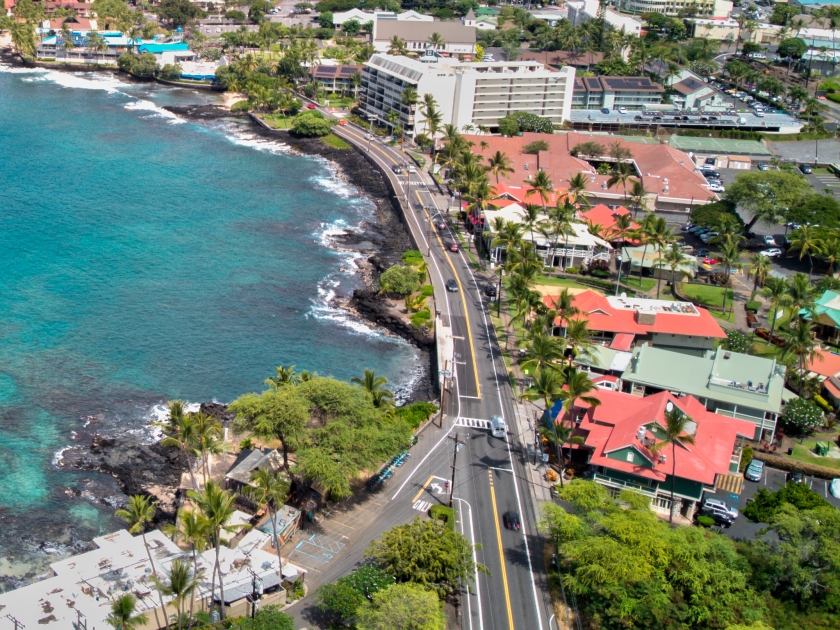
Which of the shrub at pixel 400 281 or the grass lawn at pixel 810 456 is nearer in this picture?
the grass lawn at pixel 810 456

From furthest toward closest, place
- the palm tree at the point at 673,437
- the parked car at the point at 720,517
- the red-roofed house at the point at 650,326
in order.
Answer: the red-roofed house at the point at 650,326, the parked car at the point at 720,517, the palm tree at the point at 673,437

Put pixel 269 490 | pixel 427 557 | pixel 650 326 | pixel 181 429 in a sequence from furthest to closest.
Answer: pixel 650 326
pixel 181 429
pixel 269 490
pixel 427 557

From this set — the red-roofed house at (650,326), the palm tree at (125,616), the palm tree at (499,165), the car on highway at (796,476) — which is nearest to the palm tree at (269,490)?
the palm tree at (125,616)

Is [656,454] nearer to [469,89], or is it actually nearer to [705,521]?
[705,521]

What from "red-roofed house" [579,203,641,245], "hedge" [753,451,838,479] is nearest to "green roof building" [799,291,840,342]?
"hedge" [753,451,838,479]

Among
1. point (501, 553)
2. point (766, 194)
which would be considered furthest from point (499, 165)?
point (501, 553)

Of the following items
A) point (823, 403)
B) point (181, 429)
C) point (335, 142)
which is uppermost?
point (335, 142)

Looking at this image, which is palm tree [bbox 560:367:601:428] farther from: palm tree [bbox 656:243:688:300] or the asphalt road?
palm tree [bbox 656:243:688:300]

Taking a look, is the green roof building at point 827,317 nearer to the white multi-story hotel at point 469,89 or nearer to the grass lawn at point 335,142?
the white multi-story hotel at point 469,89
